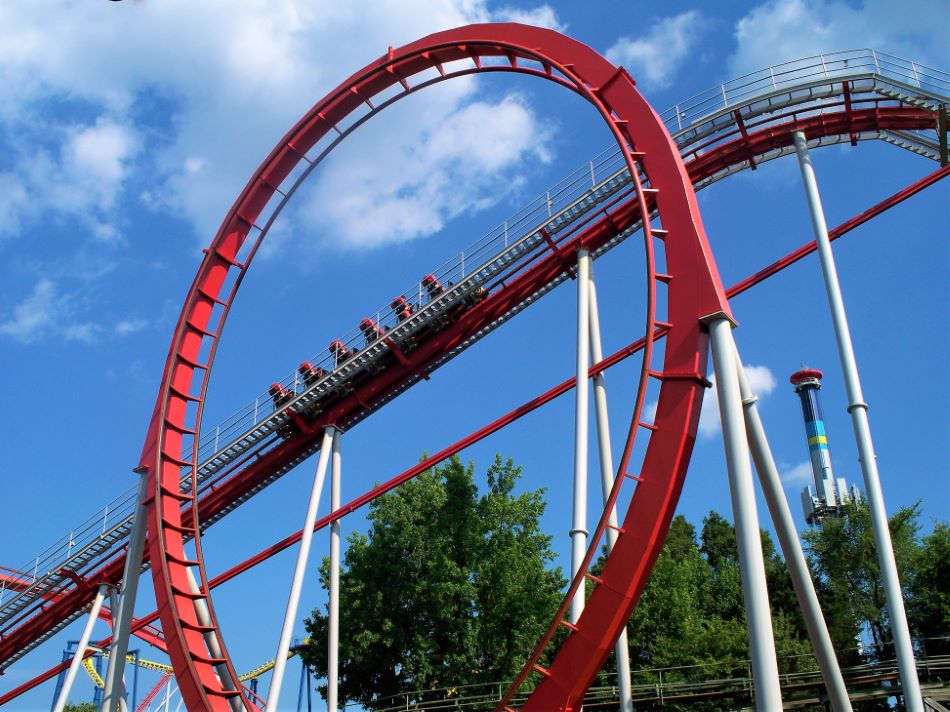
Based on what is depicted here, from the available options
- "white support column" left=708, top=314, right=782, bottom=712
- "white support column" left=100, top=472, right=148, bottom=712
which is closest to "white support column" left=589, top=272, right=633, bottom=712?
"white support column" left=708, top=314, right=782, bottom=712

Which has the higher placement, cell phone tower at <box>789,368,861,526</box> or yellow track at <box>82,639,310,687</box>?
cell phone tower at <box>789,368,861,526</box>

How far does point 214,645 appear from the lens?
15461 millimetres

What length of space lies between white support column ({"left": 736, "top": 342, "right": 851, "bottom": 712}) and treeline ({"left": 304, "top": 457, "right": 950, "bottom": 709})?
10.9m

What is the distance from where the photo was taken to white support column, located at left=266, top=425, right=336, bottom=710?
53.4ft

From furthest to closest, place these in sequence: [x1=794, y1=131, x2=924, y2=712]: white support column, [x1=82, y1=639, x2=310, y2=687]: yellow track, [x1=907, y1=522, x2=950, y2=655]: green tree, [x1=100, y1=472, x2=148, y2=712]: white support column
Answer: [x1=82, y1=639, x2=310, y2=687]: yellow track
[x1=907, y1=522, x2=950, y2=655]: green tree
[x1=100, y1=472, x2=148, y2=712]: white support column
[x1=794, y1=131, x2=924, y2=712]: white support column

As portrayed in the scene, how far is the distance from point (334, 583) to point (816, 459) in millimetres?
40252

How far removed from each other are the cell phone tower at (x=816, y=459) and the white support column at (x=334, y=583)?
33.7 m

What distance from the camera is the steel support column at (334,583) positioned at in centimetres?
1791

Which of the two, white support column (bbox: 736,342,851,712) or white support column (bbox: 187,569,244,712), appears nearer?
white support column (bbox: 736,342,851,712)

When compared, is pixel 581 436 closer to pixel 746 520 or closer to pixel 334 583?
pixel 746 520

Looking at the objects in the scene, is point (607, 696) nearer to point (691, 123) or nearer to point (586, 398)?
point (586, 398)

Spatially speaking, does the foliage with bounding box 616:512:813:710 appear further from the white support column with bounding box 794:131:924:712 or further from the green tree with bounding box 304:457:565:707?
the white support column with bounding box 794:131:924:712

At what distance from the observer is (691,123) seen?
1714 cm

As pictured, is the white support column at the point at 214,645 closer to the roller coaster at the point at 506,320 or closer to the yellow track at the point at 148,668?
the roller coaster at the point at 506,320
